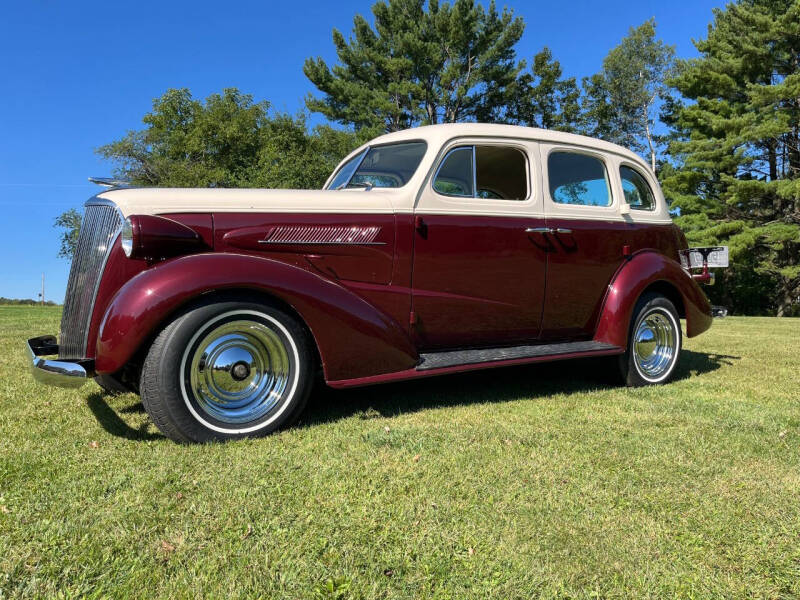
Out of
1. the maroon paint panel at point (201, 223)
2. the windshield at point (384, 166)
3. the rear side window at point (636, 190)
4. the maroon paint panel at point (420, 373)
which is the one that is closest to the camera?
the maroon paint panel at point (201, 223)

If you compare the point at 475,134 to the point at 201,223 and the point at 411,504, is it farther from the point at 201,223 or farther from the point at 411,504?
the point at 411,504

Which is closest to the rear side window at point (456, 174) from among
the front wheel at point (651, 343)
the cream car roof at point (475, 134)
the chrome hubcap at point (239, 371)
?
the cream car roof at point (475, 134)

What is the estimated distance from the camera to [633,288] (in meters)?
4.36

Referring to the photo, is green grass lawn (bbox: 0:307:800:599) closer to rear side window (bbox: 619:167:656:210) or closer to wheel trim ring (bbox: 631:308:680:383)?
wheel trim ring (bbox: 631:308:680:383)

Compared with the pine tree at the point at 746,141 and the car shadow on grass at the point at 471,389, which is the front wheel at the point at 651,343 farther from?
the pine tree at the point at 746,141

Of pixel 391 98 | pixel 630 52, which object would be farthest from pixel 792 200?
pixel 391 98

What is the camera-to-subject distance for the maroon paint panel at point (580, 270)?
411cm

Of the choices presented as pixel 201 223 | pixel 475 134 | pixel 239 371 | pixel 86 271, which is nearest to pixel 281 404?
pixel 239 371

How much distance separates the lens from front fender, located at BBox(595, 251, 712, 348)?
4324 mm

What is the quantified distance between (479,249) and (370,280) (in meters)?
0.85

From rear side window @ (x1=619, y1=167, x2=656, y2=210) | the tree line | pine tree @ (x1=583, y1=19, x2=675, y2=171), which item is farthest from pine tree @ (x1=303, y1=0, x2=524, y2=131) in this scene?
rear side window @ (x1=619, y1=167, x2=656, y2=210)

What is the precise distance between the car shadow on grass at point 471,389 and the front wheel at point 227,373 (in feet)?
1.07

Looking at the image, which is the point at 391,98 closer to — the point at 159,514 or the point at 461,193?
the point at 461,193

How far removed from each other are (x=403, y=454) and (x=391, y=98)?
73.9 ft
